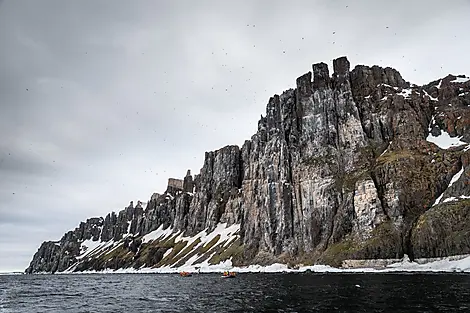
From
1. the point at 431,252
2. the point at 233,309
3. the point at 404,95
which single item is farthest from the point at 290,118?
the point at 233,309

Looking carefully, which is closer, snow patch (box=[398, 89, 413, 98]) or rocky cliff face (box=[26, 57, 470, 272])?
rocky cliff face (box=[26, 57, 470, 272])

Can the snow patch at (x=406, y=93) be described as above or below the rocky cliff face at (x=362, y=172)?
above

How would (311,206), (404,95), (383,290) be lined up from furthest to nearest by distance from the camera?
(404,95)
(311,206)
(383,290)

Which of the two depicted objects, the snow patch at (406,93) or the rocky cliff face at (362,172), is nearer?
the rocky cliff face at (362,172)

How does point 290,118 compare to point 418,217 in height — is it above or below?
above

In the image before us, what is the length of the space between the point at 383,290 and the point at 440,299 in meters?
12.1

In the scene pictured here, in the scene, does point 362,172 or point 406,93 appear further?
point 406,93

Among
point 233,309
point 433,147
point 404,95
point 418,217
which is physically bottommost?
point 233,309

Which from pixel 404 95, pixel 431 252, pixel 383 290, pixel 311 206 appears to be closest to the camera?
pixel 383 290

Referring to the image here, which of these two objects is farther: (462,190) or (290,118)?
(290,118)

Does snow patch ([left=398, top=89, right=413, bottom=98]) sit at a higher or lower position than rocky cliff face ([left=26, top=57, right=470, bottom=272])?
higher

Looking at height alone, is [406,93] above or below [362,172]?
above

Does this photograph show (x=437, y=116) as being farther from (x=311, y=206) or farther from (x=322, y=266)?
(x=322, y=266)

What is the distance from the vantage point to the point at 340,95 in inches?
7224
